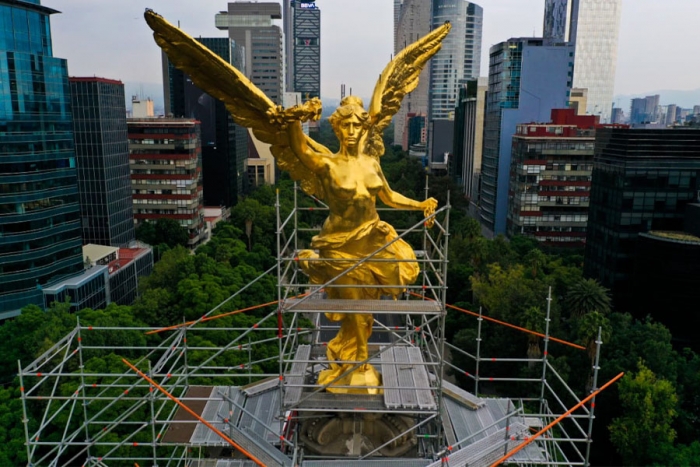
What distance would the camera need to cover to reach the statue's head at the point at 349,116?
1346 cm

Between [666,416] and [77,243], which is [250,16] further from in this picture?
[666,416]

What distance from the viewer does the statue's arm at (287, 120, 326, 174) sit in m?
12.9

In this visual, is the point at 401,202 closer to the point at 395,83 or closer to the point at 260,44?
the point at 395,83

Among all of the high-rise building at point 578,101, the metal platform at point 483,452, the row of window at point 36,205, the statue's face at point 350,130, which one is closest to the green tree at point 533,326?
the metal platform at point 483,452

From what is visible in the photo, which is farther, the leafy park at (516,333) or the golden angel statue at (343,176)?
the leafy park at (516,333)

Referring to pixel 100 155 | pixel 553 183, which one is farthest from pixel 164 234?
pixel 553 183

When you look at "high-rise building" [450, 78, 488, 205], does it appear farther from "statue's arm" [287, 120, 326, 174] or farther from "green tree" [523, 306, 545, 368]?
"statue's arm" [287, 120, 326, 174]

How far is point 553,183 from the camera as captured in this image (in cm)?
5453

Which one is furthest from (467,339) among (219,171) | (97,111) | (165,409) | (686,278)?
(219,171)

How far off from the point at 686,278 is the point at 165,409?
2707cm

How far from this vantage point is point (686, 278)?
3234 cm

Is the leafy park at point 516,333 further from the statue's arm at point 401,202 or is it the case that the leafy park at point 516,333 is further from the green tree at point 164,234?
the green tree at point 164,234

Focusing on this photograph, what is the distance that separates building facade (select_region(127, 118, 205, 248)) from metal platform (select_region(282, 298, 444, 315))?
161ft

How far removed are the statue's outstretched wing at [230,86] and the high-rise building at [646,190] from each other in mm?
28266
